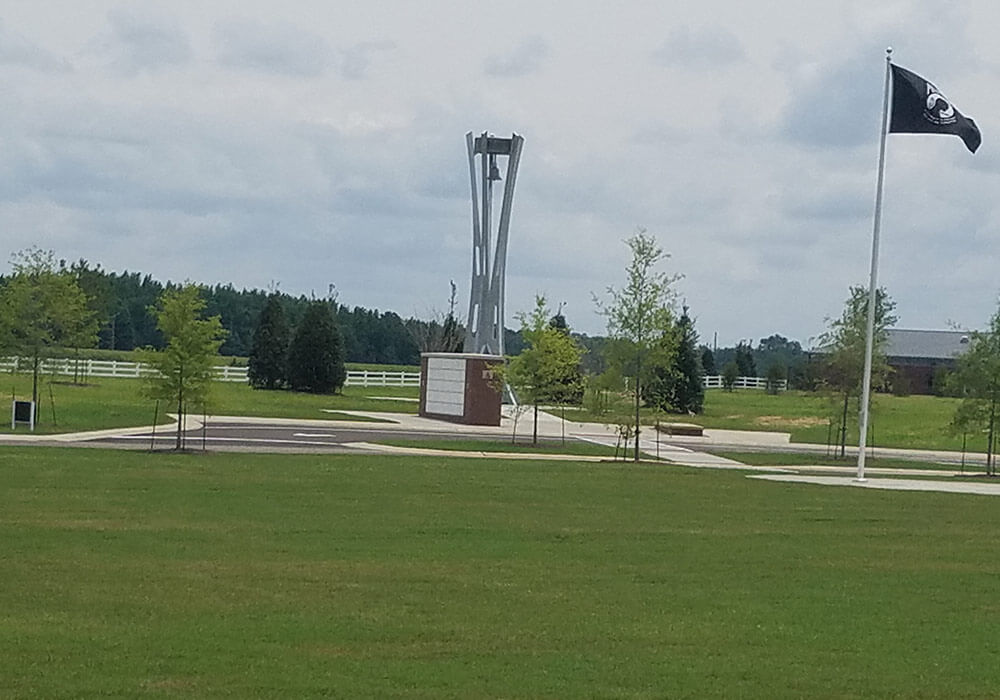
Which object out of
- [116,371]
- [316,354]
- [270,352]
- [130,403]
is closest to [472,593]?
[130,403]

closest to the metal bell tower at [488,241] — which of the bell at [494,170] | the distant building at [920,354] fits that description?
the bell at [494,170]

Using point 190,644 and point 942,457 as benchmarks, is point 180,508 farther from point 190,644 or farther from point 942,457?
point 942,457

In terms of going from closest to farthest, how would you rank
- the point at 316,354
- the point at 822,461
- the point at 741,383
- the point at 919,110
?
the point at 919,110, the point at 822,461, the point at 316,354, the point at 741,383

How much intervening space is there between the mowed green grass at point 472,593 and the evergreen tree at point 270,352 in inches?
1729

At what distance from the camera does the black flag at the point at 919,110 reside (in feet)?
98.7

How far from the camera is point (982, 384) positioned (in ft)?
127

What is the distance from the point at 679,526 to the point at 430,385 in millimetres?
35169

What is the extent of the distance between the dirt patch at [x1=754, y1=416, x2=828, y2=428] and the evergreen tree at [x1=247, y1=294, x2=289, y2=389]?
21996 mm

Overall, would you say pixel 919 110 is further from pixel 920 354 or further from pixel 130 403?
pixel 920 354

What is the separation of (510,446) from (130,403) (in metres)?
16.8

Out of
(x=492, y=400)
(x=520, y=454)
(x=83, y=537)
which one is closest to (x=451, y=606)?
(x=83, y=537)

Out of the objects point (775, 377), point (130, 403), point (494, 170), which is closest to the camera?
point (130, 403)

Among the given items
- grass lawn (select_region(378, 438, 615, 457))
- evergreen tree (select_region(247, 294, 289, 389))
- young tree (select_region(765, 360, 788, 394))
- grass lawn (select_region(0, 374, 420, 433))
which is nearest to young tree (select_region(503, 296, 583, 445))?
grass lawn (select_region(378, 438, 615, 457))

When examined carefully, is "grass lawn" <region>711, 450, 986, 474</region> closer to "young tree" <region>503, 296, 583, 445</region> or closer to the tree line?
"young tree" <region>503, 296, 583, 445</region>
